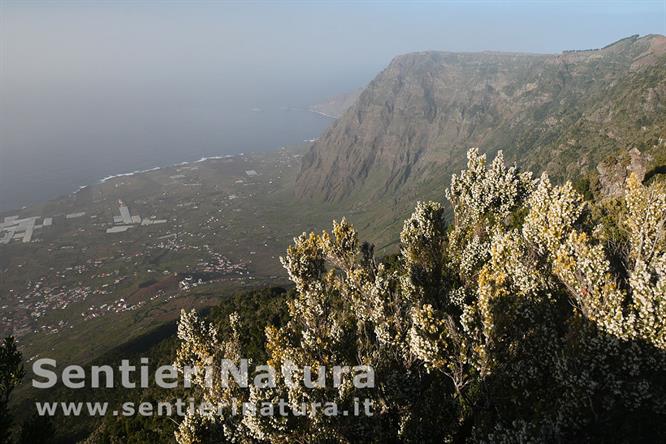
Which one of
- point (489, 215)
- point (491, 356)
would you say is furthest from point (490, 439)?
point (489, 215)

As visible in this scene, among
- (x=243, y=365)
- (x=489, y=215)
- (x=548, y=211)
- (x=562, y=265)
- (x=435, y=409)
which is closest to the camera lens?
(x=562, y=265)

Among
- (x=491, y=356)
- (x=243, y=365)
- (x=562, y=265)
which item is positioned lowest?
(x=243, y=365)

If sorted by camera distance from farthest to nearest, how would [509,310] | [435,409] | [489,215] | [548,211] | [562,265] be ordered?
[489,215]
[548,211]
[435,409]
[509,310]
[562,265]

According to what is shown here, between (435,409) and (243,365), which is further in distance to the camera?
(243,365)

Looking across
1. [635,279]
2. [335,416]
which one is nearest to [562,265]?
[635,279]

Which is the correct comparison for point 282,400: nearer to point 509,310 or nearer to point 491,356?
point 491,356

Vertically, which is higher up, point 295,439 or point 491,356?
point 491,356
